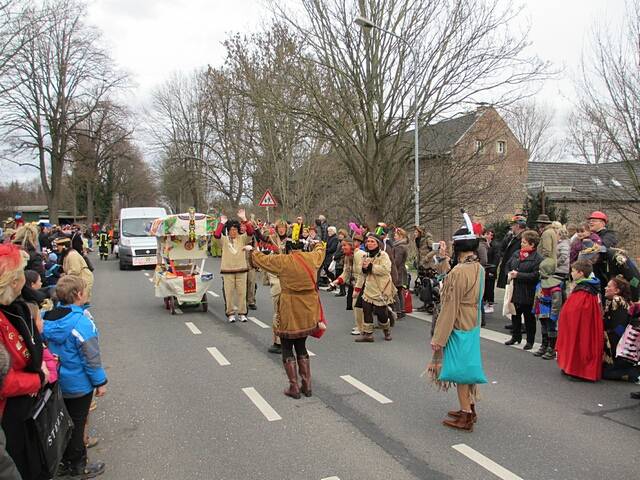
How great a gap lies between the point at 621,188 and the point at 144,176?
6675 centimetres

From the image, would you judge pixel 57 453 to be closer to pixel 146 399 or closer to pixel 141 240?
pixel 146 399

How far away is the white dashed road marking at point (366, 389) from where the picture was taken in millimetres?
5723

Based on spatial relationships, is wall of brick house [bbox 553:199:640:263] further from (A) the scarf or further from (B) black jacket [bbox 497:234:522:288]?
(A) the scarf

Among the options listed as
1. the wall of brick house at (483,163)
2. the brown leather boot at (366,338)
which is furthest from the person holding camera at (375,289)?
the wall of brick house at (483,163)

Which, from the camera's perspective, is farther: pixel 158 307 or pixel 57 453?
pixel 158 307

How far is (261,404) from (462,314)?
2415 mm

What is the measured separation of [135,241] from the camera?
21156mm

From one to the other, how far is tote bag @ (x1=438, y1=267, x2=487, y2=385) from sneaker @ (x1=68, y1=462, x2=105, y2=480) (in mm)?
3011

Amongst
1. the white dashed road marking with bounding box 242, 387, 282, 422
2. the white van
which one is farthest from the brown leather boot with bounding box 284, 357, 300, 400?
the white van

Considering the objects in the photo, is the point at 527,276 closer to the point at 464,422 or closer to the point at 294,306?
the point at 464,422

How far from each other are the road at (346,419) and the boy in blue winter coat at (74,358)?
0.34 metres

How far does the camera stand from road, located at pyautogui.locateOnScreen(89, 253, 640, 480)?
4.18m

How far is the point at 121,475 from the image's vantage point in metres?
4.11

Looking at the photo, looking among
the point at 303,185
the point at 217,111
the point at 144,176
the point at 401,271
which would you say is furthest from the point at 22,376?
the point at 144,176
